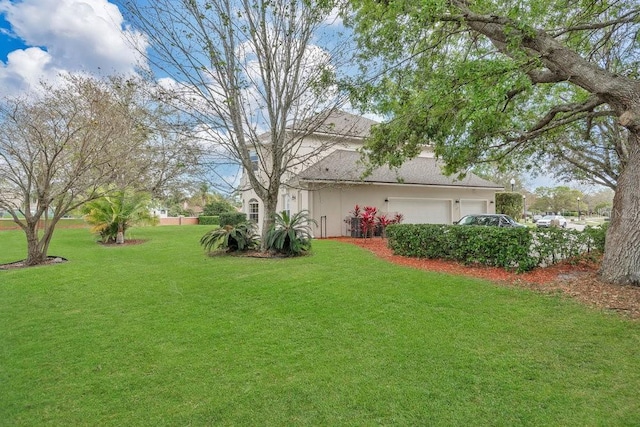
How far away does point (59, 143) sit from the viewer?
9266 millimetres

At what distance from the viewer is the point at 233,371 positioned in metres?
3.48

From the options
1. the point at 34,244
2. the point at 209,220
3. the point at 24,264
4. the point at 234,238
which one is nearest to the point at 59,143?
the point at 34,244

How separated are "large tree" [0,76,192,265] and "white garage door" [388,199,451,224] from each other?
12.2m

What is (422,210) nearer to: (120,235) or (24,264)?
(120,235)

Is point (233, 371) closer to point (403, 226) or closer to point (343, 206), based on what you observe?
point (403, 226)

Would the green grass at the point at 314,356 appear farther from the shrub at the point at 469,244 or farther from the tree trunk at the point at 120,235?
the tree trunk at the point at 120,235

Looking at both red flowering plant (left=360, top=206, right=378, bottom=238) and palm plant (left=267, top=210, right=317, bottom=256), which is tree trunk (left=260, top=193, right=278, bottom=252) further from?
red flowering plant (left=360, top=206, right=378, bottom=238)

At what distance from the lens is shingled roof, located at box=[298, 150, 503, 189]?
15744 mm

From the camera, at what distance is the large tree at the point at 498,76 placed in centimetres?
584

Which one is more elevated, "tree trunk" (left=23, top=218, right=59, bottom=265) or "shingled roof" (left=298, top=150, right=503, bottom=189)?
"shingled roof" (left=298, top=150, right=503, bottom=189)

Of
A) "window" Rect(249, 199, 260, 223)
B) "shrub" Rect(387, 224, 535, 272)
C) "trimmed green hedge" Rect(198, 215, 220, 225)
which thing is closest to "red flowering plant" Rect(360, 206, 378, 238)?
"shrub" Rect(387, 224, 535, 272)

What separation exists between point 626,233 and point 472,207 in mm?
14442

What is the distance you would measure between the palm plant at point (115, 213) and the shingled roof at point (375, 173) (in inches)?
353

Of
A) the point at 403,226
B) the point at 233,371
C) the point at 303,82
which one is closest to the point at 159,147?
the point at 303,82
